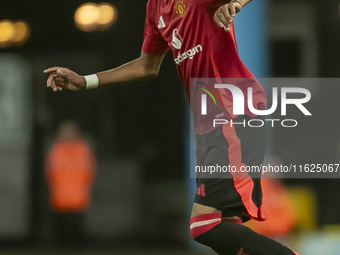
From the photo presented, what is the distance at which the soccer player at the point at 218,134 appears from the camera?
2842 millimetres

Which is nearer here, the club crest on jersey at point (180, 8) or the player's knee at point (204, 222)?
the player's knee at point (204, 222)

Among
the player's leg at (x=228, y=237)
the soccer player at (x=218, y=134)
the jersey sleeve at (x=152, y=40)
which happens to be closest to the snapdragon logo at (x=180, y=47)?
the soccer player at (x=218, y=134)

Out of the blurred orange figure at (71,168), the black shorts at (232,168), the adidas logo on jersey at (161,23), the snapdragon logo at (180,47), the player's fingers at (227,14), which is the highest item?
the adidas logo on jersey at (161,23)

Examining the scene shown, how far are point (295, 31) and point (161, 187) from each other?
1.90 metres

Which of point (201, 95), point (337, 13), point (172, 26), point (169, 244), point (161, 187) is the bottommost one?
point (169, 244)

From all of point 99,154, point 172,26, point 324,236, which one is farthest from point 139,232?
point 172,26

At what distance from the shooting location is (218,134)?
2998mm

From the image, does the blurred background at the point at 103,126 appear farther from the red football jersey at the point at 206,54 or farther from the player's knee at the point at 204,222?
the player's knee at the point at 204,222

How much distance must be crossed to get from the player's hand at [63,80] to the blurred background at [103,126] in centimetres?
309

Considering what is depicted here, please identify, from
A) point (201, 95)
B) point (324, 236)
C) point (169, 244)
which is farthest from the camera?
point (169, 244)

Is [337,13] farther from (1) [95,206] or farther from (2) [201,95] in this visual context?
(2) [201,95]

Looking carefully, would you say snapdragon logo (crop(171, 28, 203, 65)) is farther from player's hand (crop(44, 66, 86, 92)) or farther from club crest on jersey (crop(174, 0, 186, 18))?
player's hand (crop(44, 66, 86, 92))

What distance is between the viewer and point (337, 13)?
21.0 feet

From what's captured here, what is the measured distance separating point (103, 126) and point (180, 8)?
396 cm
